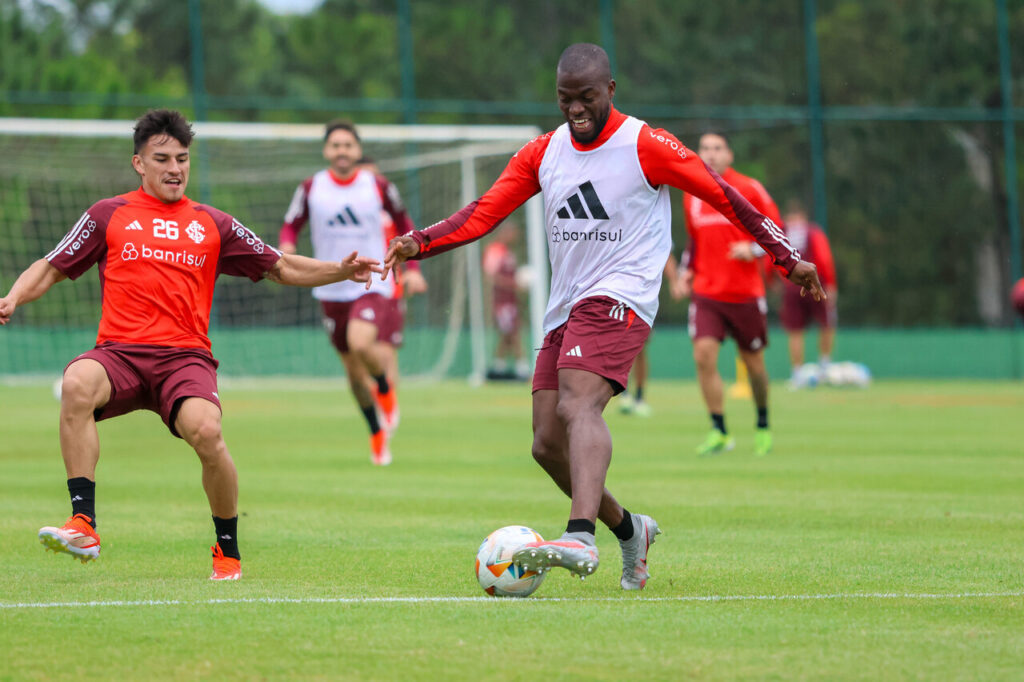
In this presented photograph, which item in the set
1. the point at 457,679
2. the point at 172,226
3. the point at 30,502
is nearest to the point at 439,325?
the point at 30,502

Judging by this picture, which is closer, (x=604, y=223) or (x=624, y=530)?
(x=624, y=530)

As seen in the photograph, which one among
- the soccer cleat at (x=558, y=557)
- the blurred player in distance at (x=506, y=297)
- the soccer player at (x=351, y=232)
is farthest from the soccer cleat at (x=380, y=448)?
the blurred player in distance at (x=506, y=297)

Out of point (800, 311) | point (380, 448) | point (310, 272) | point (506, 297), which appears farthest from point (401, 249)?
point (506, 297)

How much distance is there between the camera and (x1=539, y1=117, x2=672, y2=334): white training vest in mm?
6457

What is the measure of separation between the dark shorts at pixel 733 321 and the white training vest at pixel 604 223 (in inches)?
251

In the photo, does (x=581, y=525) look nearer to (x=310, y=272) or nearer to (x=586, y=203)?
(x=586, y=203)

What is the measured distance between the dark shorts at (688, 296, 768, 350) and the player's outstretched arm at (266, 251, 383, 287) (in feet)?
20.1

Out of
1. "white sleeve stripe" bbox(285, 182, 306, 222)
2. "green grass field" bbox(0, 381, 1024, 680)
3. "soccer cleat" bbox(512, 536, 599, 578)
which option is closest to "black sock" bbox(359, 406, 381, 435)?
"green grass field" bbox(0, 381, 1024, 680)

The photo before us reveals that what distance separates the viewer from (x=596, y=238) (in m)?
6.50

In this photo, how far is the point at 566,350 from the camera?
6.32 meters

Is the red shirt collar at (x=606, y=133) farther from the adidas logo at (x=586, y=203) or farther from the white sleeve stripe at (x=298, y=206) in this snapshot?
the white sleeve stripe at (x=298, y=206)

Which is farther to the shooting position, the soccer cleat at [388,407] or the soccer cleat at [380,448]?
the soccer cleat at [388,407]

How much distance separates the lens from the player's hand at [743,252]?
41.4 ft

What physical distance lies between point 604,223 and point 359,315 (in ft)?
21.5
